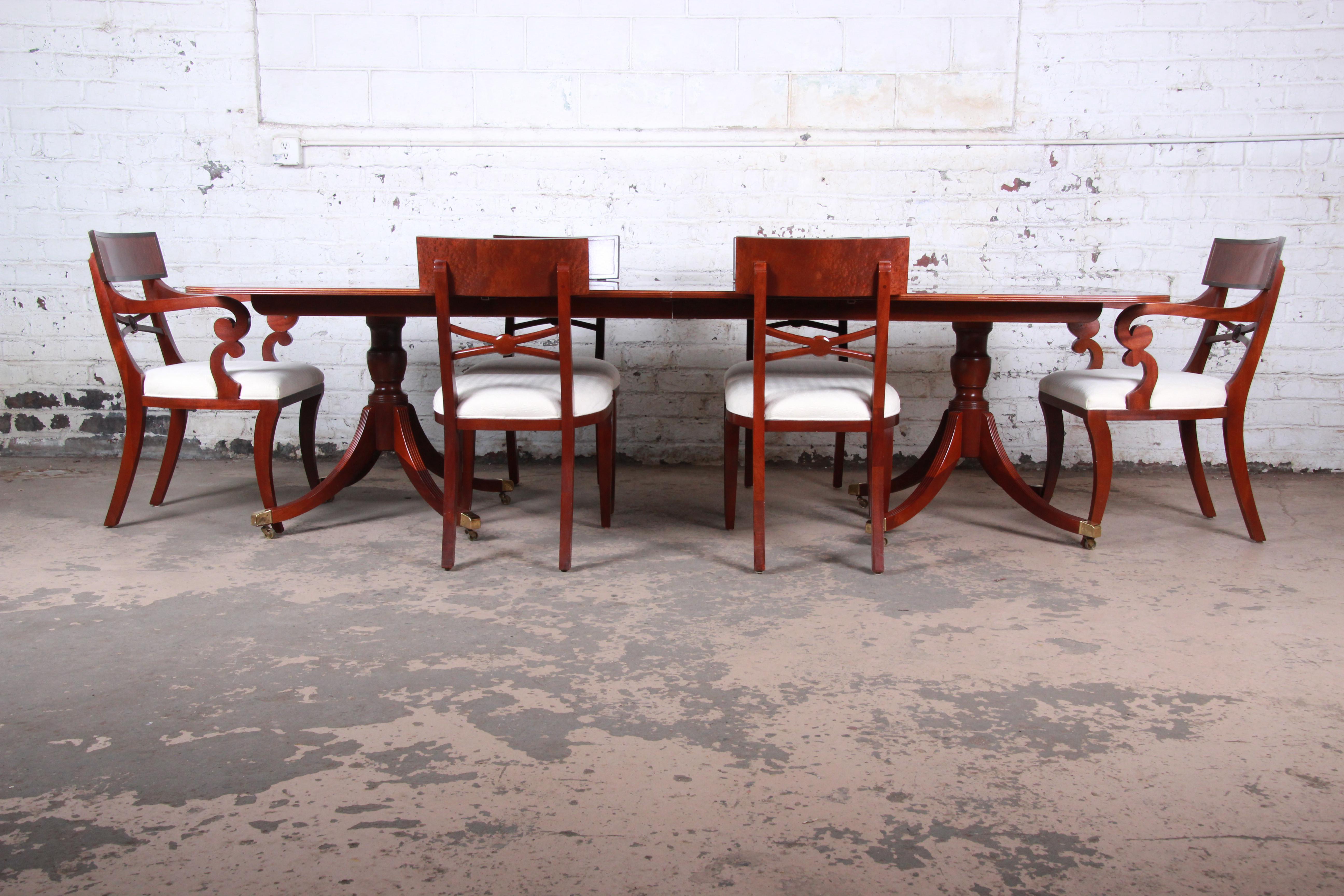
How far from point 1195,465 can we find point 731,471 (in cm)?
155

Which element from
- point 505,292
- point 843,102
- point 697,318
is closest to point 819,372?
point 697,318

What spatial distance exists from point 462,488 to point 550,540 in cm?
33

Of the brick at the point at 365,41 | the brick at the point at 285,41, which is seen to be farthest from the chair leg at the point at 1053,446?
the brick at the point at 285,41

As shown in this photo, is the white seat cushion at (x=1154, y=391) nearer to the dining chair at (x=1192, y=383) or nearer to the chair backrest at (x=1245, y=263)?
the dining chair at (x=1192, y=383)

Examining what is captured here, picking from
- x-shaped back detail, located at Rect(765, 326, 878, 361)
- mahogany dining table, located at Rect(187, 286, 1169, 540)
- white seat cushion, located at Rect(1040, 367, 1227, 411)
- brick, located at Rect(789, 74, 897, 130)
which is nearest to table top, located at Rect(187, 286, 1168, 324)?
mahogany dining table, located at Rect(187, 286, 1169, 540)

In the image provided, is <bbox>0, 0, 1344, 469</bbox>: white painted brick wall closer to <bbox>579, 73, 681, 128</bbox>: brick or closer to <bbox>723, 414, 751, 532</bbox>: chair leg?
<bbox>579, 73, 681, 128</bbox>: brick

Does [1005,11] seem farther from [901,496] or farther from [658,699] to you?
[658,699]

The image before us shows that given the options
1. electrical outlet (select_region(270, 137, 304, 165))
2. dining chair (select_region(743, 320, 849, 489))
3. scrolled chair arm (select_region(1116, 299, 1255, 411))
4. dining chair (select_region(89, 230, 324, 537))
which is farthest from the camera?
electrical outlet (select_region(270, 137, 304, 165))

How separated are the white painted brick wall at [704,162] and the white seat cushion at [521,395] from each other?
1294 mm

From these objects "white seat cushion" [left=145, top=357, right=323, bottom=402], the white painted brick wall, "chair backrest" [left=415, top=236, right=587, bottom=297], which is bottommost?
"white seat cushion" [left=145, top=357, right=323, bottom=402]

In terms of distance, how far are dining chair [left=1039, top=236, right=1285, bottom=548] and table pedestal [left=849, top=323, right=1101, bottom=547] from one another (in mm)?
201

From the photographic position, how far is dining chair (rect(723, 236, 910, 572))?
243 cm

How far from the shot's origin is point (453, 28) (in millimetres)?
3803

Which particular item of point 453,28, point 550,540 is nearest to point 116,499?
point 550,540
